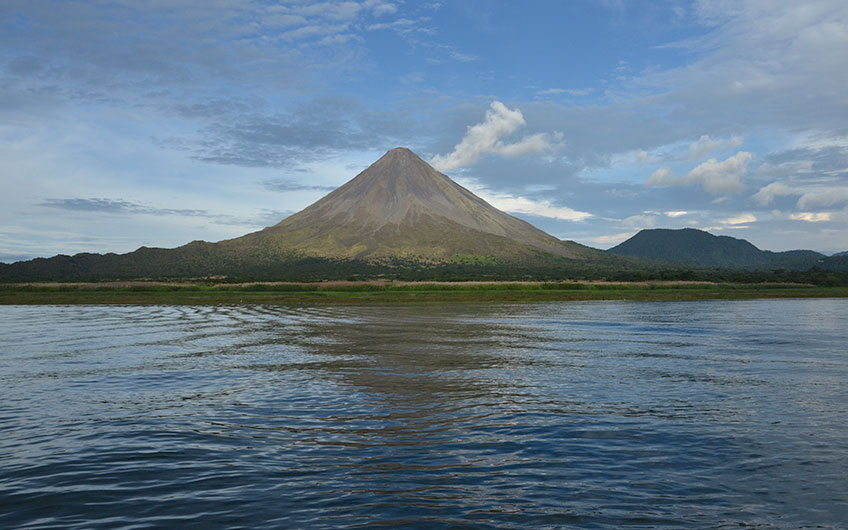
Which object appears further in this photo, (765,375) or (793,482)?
(765,375)

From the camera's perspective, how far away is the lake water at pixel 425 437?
8.73 m

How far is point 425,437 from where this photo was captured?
12.4m

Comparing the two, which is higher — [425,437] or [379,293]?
[379,293]

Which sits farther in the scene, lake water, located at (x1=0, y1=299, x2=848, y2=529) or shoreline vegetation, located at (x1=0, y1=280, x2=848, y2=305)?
shoreline vegetation, located at (x1=0, y1=280, x2=848, y2=305)

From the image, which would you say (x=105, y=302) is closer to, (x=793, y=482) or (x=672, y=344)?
(x=672, y=344)

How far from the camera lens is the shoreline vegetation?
71.9 m

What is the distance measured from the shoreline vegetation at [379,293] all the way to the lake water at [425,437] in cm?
4425

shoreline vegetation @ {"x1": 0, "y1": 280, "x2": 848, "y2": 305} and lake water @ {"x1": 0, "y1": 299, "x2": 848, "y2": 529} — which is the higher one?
shoreline vegetation @ {"x1": 0, "y1": 280, "x2": 848, "y2": 305}

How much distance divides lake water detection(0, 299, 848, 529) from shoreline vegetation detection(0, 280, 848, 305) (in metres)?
44.2

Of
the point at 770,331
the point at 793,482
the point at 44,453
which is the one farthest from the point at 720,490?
the point at 770,331

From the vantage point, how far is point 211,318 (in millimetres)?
49375

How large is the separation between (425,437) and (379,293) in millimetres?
64470

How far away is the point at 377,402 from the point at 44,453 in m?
7.77

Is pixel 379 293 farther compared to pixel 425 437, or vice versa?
pixel 379 293
